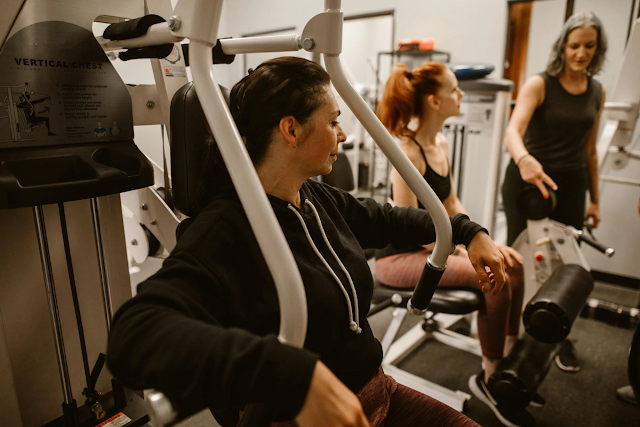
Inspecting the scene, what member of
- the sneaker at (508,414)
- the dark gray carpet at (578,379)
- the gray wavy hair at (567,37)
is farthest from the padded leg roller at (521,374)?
the gray wavy hair at (567,37)

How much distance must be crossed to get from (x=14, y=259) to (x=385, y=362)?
5.05 feet

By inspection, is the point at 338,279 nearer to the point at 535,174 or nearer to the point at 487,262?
the point at 487,262

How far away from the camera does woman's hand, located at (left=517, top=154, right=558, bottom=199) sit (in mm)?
1836

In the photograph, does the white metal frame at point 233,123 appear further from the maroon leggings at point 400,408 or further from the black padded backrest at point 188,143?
the maroon leggings at point 400,408

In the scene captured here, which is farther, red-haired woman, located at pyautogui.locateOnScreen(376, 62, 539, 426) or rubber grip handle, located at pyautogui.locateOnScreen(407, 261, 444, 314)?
red-haired woman, located at pyautogui.locateOnScreen(376, 62, 539, 426)

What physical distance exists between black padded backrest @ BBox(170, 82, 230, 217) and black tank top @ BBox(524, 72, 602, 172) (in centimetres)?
186

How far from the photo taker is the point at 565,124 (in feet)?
7.13

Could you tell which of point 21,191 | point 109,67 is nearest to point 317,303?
point 21,191

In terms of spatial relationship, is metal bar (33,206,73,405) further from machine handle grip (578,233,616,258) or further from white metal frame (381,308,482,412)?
machine handle grip (578,233,616,258)

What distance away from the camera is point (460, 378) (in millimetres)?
2031

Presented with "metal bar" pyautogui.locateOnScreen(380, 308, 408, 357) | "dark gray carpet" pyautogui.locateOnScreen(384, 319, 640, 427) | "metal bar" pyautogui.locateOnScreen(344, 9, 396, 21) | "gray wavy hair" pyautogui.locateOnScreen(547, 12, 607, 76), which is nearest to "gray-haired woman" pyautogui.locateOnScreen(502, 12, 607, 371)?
"gray wavy hair" pyautogui.locateOnScreen(547, 12, 607, 76)

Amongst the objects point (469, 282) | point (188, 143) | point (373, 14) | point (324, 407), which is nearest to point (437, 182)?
point (469, 282)

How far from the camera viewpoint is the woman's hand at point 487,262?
3.25ft

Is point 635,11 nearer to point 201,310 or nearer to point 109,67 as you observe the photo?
point 109,67
